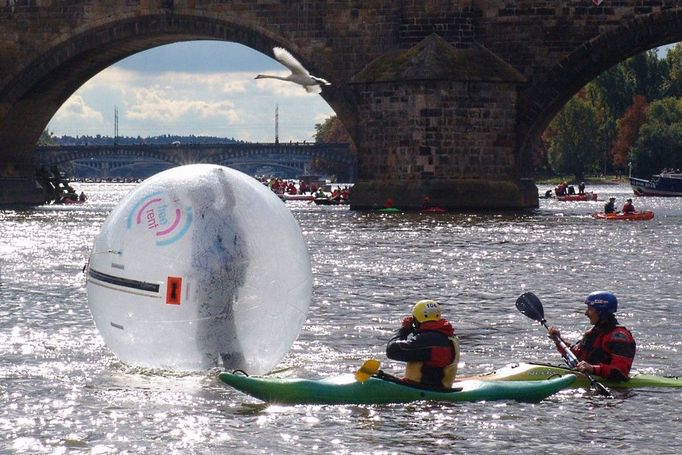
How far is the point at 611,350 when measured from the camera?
13688mm

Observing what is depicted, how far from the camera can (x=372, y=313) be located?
20.0 metres

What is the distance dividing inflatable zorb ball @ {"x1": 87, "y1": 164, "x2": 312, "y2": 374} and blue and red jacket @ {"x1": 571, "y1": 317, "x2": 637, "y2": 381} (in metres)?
2.81

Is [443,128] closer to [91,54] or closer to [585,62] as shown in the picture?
[585,62]

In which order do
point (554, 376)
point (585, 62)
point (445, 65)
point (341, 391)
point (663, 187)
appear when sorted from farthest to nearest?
point (663, 187) → point (585, 62) → point (445, 65) → point (554, 376) → point (341, 391)

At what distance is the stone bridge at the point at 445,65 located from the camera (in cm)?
4891

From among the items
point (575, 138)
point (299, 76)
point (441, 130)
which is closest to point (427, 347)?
point (299, 76)

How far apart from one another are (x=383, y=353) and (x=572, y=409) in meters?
3.43

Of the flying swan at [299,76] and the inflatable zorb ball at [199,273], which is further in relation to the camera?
the flying swan at [299,76]

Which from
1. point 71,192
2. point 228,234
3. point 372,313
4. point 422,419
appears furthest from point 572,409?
point 71,192

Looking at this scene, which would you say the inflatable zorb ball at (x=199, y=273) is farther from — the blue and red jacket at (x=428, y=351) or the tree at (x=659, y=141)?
the tree at (x=659, y=141)

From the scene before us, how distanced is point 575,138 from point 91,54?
60.5 metres

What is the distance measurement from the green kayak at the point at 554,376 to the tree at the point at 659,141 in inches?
3545

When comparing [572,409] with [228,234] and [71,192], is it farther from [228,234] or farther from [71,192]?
[71,192]

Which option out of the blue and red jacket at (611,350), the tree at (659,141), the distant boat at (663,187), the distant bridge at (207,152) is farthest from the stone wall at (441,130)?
the distant bridge at (207,152)
